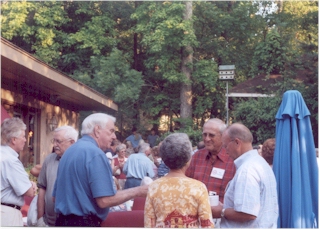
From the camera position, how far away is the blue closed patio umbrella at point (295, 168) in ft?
13.0

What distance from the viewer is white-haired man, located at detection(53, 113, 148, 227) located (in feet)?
10.8

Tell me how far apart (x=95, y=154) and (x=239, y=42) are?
2511cm

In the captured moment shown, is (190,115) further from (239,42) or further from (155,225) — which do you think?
(155,225)

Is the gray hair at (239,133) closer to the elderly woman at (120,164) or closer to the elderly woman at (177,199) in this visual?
the elderly woman at (177,199)

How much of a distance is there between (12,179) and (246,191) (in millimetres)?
1962

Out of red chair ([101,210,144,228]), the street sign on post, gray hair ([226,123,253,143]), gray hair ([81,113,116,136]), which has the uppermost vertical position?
the street sign on post

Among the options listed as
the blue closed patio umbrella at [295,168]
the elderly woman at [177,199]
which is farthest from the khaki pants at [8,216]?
the blue closed patio umbrella at [295,168]

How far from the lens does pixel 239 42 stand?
27531 mm

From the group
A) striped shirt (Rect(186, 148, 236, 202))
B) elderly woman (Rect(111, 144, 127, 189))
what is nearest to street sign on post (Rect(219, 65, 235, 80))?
elderly woman (Rect(111, 144, 127, 189))

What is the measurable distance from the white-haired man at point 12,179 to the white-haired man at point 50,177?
451 mm

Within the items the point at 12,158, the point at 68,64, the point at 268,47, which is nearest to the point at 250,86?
the point at 268,47

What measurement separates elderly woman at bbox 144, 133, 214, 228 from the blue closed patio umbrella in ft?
4.02

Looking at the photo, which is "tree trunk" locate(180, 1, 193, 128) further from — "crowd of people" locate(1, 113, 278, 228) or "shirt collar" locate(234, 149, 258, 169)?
"shirt collar" locate(234, 149, 258, 169)

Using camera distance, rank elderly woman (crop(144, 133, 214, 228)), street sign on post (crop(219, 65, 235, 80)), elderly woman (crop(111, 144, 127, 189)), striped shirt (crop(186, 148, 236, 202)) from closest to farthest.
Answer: elderly woman (crop(144, 133, 214, 228)) → striped shirt (crop(186, 148, 236, 202)) → elderly woman (crop(111, 144, 127, 189)) → street sign on post (crop(219, 65, 235, 80))
